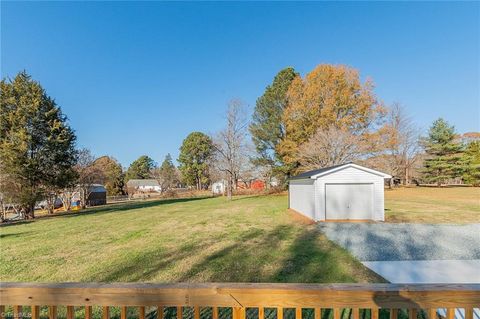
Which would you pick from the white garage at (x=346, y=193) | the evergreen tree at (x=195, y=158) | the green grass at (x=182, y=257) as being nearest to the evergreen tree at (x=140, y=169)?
the evergreen tree at (x=195, y=158)

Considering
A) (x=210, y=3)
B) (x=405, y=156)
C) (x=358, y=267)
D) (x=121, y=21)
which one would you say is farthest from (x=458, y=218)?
(x=405, y=156)

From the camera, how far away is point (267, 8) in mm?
12523

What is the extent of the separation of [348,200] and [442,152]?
102ft

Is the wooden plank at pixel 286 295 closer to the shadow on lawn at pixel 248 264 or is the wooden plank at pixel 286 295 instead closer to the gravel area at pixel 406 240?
the shadow on lawn at pixel 248 264

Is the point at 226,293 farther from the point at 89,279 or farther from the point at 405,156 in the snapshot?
the point at 405,156

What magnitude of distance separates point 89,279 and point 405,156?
37825 mm

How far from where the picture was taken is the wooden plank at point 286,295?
1.33m

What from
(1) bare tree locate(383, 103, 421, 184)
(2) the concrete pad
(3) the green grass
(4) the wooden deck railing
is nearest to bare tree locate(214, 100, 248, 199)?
(3) the green grass

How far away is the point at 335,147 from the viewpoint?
2038cm

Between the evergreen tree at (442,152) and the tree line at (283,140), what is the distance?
11cm

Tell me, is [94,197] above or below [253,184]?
below

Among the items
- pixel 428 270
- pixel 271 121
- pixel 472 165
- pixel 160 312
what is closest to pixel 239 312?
pixel 160 312

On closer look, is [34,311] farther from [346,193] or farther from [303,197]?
[303,197]

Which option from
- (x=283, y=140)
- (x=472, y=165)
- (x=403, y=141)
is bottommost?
(x=472, y=165)
